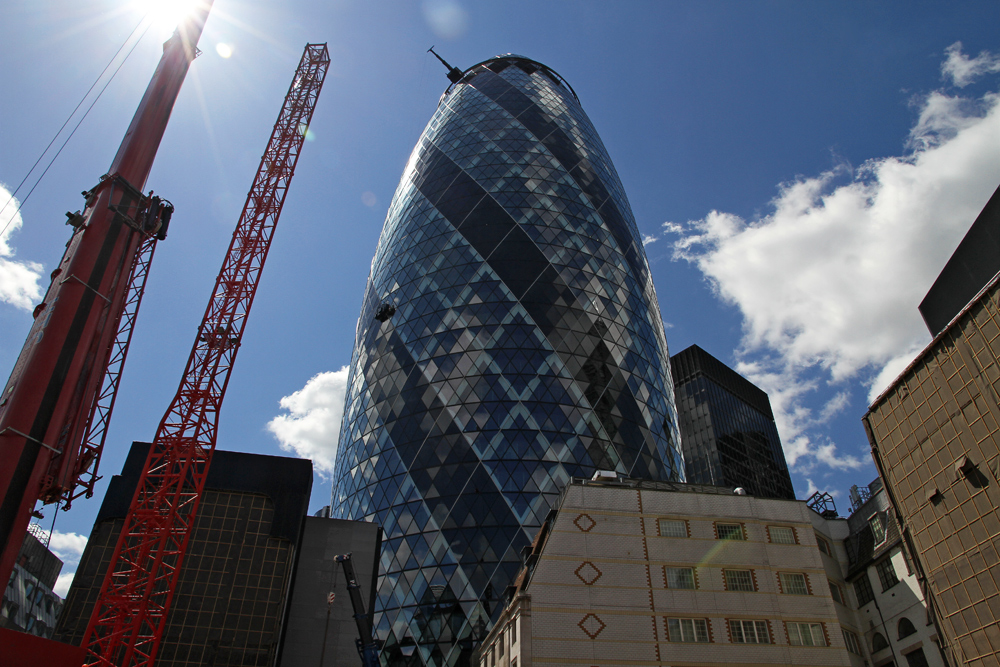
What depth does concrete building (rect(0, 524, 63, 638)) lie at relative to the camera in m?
48.6

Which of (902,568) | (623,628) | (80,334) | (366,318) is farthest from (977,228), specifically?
(366,318)

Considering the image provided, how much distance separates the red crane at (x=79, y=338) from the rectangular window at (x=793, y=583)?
27.1 meters

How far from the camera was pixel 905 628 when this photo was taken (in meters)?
27.7

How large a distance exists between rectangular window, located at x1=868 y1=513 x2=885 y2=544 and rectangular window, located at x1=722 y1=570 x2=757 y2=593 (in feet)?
23.3

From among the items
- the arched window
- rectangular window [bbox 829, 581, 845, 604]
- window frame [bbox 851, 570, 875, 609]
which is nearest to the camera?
the arched window

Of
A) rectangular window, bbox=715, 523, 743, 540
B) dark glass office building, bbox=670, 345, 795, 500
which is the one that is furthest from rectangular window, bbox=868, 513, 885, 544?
dark glass office building, bbox=670, 345, 795, 500

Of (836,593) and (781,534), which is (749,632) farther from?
(836,593)

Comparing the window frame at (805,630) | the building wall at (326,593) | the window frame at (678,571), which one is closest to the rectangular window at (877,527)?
the window frame at (805,630)

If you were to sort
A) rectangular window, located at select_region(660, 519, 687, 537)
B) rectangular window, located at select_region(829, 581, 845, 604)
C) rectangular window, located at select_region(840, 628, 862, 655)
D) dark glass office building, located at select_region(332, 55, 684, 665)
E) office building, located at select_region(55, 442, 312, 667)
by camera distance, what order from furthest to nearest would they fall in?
dark glass office building, located at select_region(332, 55, 684, 665) < office building, located at select_region(55, 442, 312, 667) < rectangular window, located at select_region(829, 581, 845, 604) < rectangular window, located at select_region(660, 519, 687, 537) < rectangular window, located at select_region(840, 628, 862, 655)

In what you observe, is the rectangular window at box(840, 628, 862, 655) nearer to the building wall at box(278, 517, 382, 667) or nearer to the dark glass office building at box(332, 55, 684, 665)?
the dark glass office building at box(332, 55, 684, 665)

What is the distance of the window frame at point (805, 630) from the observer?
88.2 feet

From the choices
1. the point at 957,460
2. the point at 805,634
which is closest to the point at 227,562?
the point at 805,634

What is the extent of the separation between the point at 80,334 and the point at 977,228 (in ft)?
111

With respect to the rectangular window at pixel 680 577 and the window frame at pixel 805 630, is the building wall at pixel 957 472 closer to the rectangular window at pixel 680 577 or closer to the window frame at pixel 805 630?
the window frame at pixel 805 630
